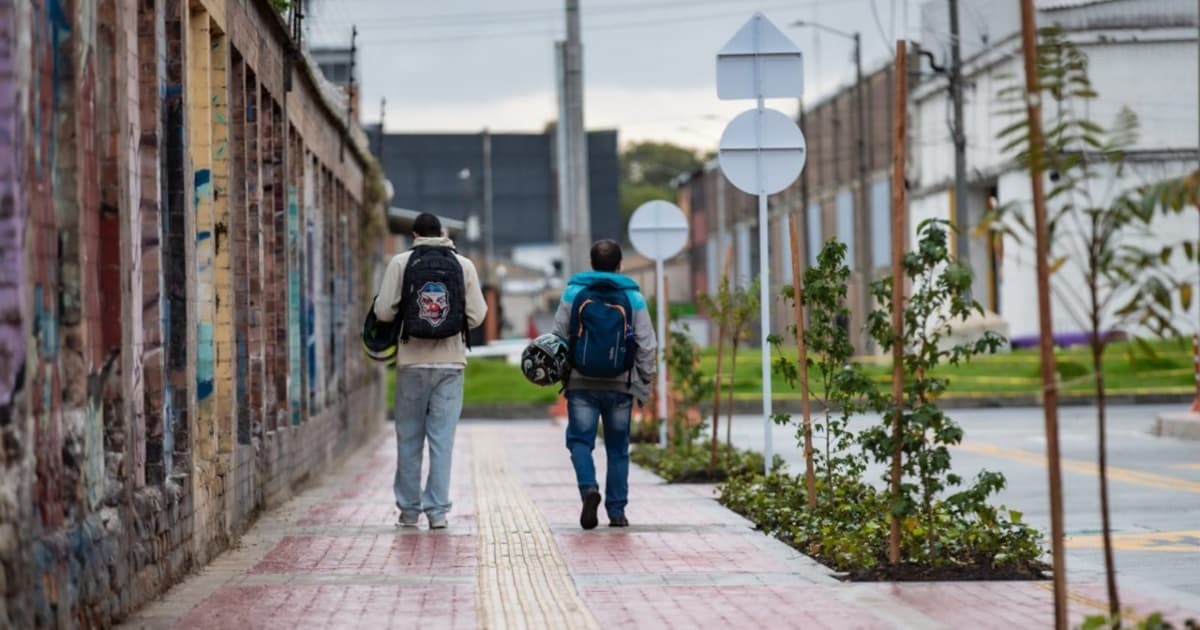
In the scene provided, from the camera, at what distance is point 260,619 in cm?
→ 892

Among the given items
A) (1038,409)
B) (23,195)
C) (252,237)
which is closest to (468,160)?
(1038,409)

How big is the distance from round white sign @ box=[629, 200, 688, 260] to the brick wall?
4.91m

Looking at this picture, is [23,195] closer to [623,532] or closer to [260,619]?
[260,619]

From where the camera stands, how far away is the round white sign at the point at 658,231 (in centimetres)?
2184

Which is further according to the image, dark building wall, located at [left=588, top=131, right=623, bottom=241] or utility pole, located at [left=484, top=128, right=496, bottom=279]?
dark building wall, located at [left=588, top=131, right=623, bottom=241]

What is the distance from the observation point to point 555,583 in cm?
1022

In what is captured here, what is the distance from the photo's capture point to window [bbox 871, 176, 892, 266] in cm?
7100

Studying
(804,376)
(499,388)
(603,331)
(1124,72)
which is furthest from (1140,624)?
(1124,72)

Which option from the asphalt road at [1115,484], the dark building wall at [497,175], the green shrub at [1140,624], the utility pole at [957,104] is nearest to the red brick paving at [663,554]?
the asphalt road at [1115,484]

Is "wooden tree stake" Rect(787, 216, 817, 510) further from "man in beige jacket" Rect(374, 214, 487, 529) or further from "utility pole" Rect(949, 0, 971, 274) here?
"utility pole" Rect(949, 0, 971, 274)

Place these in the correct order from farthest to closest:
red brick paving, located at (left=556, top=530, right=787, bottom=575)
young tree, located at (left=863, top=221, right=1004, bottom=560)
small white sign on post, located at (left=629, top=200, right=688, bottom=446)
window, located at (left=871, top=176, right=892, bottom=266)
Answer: window, located at (left=871, top=176, right=892, bottom=266) → small white sign on post, located at (left=629, top=200, right=688, bottom=446) → red brick paving, located at (left=556, top=530, right=787, bottom=575) → young tree, located at (left=863, top=221, right=1004, bottom=560)

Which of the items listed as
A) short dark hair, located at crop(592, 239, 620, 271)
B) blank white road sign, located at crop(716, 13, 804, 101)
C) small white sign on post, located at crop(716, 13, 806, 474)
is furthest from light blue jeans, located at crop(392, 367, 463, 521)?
blank white road sign, located at crop(716, 13, 804, 101)

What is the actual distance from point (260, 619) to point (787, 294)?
5501 millimetres

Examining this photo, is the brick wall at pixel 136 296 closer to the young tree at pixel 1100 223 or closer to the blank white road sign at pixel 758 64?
the young tree at pixel 1100 223
